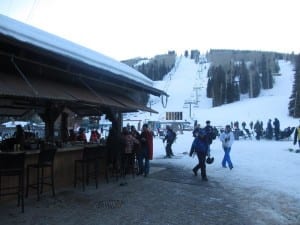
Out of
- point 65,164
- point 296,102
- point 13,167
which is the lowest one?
point 65,164

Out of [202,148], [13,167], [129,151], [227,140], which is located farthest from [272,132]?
[13,167]

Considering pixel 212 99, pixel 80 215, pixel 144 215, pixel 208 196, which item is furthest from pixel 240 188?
pixel 212 99

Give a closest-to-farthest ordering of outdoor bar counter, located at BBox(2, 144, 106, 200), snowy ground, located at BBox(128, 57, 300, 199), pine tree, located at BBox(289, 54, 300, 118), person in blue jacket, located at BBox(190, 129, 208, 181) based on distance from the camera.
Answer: outdoor bar counter, located at BBox(2, 144, 106, 200), person in blue jacket, located at BBox(190, 129, 208, 181), snowy ground, located at BBox(128, 57, 300, 199), pine tree, located at BBox(289, 54, 300, 118)

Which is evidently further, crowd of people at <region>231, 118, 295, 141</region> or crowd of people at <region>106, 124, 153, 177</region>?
crowd of people at <region>231, 118, 295, 141</region>

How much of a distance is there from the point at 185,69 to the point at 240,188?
139258 millimetres

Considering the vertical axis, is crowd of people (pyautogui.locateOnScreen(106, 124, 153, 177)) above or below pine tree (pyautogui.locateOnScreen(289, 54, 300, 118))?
below

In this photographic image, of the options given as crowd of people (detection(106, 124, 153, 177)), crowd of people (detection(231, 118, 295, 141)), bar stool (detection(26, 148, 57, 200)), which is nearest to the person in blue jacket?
crowd of people (detection(106, 124, 153, 177))

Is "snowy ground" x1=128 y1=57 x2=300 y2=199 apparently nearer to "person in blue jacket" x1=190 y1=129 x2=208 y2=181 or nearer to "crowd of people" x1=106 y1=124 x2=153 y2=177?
"person in blue jacket" x1=190 y1=129 x2=208 y2=181

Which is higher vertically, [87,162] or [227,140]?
[227,140]

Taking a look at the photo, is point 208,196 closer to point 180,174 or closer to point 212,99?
point 180,174

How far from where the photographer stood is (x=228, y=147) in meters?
14.6

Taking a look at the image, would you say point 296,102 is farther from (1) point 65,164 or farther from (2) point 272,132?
(1) point 65,164

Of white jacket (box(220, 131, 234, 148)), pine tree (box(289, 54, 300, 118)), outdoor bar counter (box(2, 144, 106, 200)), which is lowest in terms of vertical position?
outdoor bar counter (box(2, 144, 106, 200))

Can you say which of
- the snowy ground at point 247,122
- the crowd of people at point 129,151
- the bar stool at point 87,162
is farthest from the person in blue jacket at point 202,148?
the bar stool at point 87,162
